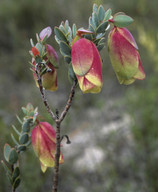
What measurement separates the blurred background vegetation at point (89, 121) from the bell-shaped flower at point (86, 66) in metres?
1.10

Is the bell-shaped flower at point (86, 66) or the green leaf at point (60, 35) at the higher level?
the green leaf at point (60, 35)

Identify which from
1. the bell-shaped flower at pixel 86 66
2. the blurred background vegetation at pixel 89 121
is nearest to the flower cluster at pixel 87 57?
the bell-shaped flower at pixel 86 66

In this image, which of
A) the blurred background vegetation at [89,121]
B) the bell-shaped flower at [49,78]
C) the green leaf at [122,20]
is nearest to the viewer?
the green leaf at [122,20]

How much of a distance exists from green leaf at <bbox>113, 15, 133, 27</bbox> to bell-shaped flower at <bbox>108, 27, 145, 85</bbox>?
0.05 m

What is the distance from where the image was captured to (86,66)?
0.56 meters

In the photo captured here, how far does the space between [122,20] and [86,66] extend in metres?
0.12

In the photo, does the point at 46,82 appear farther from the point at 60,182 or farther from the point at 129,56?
the point at 60,182

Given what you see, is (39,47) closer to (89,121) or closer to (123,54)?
(123,54)

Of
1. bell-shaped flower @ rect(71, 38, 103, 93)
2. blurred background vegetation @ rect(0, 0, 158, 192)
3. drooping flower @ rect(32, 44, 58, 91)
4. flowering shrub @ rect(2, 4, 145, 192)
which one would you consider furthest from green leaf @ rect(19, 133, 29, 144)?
blurred background vegetation @ rect(0, 0, 158, 192)

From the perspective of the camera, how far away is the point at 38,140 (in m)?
0.69

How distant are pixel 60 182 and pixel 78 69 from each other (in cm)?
170

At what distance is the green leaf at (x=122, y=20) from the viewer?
21.4 inches

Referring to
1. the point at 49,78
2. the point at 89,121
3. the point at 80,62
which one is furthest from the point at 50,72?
the point at 89,121

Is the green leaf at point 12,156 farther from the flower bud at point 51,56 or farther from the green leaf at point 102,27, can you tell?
the green leaf at point 102,27
